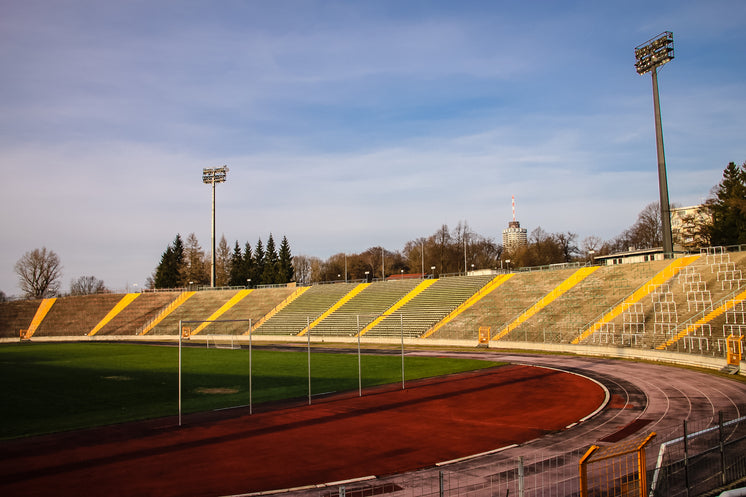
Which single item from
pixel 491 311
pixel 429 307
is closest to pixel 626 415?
pixel 491 311

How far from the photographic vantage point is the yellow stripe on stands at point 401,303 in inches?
2274

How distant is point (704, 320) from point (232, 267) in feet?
316

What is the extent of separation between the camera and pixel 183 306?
7975 cm

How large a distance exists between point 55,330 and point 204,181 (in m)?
31.2

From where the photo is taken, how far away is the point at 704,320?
34.2m

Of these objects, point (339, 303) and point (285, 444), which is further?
point (339, 303)

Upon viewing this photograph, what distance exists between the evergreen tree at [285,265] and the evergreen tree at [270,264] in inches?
78.1

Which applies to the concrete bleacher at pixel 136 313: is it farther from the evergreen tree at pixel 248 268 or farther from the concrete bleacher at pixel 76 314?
the evergreen tree at pixel 248 268

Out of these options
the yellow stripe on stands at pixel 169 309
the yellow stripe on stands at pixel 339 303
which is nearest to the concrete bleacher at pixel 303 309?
the yellow stripe on stands at pixel 339 303

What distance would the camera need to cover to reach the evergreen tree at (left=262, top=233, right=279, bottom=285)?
11081 centimetres

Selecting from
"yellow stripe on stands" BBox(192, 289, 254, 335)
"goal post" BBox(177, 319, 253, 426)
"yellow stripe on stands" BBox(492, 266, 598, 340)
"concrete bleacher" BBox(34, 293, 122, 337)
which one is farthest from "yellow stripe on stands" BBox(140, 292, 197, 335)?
"yellow stripe on stands" BBox(492, 266, 598, 340)

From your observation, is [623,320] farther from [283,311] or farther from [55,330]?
[55,330]

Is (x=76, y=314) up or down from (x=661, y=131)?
down

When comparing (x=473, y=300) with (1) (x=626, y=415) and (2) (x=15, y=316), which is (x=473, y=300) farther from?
(2) (x=15, y=316)
